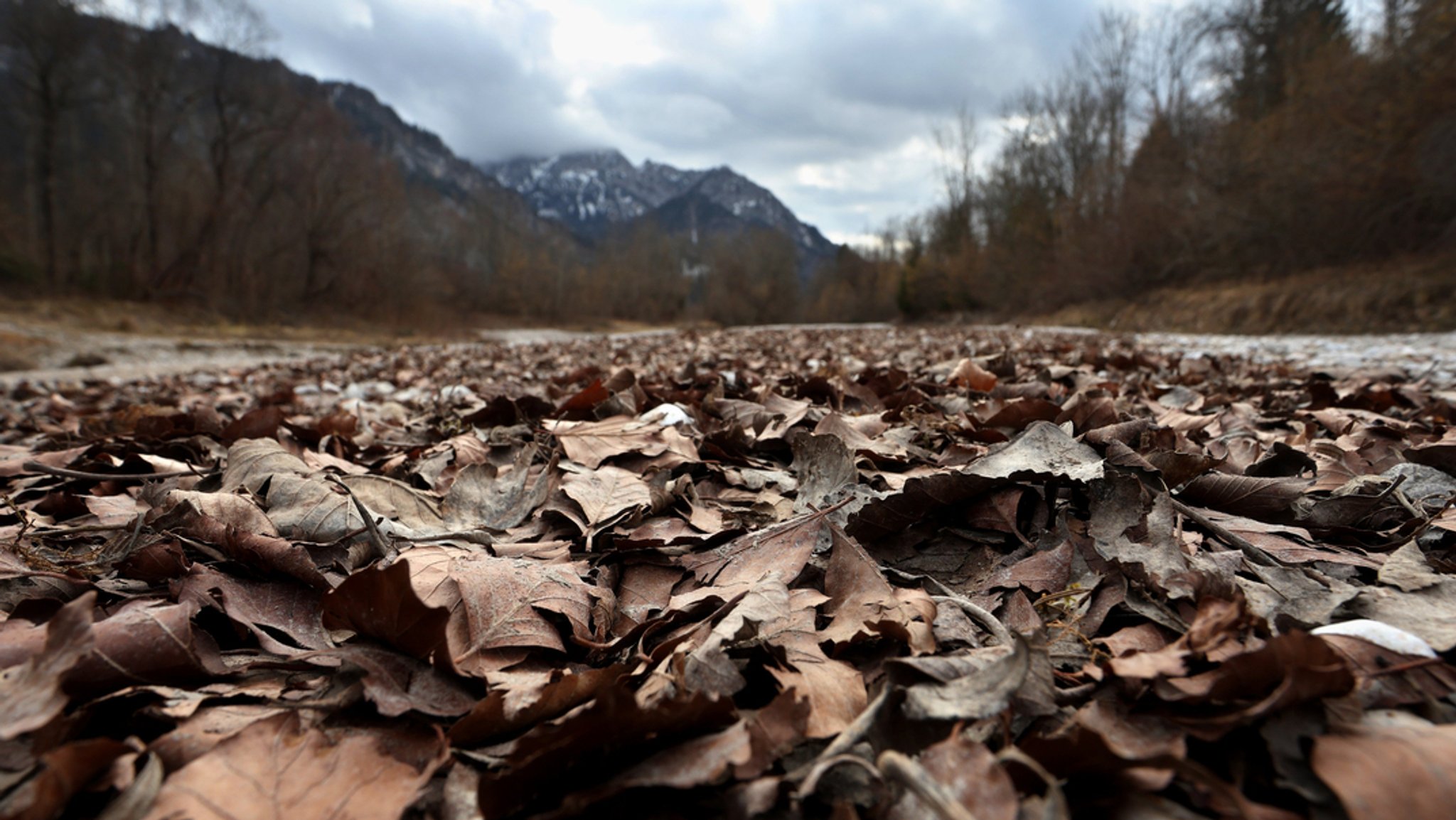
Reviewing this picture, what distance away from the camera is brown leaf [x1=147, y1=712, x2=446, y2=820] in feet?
1.85

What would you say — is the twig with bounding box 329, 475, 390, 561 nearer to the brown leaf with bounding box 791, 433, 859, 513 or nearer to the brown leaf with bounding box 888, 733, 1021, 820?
the brown leaf with bounding box 791, 433, 859, 513

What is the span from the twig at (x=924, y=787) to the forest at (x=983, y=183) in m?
16.3

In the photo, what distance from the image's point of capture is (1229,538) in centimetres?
96

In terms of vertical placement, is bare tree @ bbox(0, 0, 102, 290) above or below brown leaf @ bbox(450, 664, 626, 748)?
above

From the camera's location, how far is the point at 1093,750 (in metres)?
0.53

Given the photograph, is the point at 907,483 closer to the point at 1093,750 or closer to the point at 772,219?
the point at 1093,750

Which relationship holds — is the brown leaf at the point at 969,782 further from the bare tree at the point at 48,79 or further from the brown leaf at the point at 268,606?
the bare tree at the point at 48,79

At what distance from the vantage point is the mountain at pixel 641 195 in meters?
147

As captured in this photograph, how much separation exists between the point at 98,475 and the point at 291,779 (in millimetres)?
1187

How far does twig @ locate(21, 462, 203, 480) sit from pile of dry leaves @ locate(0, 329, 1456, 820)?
26 mm

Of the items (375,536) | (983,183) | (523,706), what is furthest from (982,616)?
(983,183)

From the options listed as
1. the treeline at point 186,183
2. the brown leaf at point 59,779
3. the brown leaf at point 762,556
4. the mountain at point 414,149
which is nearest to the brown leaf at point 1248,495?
the brown leaf at point 762,556

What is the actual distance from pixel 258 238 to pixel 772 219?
14508 cm

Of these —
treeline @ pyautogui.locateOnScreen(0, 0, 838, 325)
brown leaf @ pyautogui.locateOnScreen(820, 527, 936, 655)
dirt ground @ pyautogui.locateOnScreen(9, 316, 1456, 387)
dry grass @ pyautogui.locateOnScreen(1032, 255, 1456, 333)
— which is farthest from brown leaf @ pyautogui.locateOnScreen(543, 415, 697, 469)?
treeline @ pyautogui.locateOnScreen(0, 0, 838, 325)
